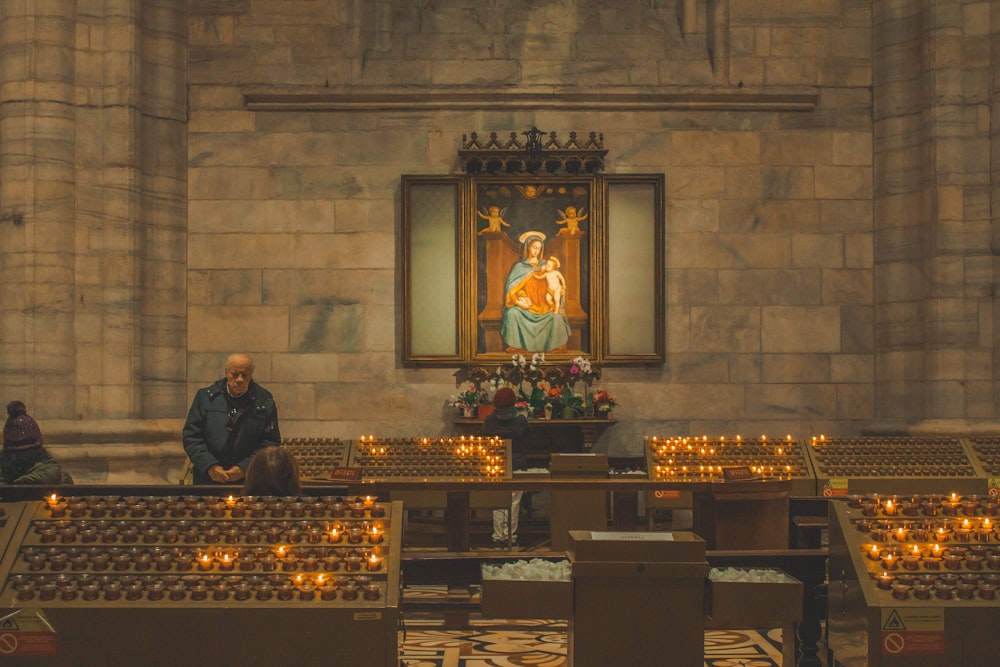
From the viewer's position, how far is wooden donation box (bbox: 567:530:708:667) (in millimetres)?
4695

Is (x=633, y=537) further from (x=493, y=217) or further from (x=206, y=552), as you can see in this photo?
(x=493, y=217)

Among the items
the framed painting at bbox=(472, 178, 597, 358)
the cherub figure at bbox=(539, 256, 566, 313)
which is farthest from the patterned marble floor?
the cherub figure at bbox=(539, 256, 566, 313)

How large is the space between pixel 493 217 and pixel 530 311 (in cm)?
114

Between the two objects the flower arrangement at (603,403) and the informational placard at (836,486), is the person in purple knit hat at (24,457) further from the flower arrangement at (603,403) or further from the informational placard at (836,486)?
the flower arrangement at (603,403)

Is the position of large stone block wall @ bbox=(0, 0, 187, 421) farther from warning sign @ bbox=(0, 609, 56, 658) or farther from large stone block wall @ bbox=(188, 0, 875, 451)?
warning sign @ bbox=(0, 609, 56, 658)

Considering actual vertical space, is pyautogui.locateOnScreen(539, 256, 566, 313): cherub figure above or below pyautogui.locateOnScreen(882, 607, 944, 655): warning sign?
above

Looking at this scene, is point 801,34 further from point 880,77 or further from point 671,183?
point 671,183

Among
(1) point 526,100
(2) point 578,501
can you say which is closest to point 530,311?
(1) point 526,100

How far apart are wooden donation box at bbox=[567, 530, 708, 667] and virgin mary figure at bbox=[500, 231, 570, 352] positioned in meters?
8.32

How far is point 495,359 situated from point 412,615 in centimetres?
538

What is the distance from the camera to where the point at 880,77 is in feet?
43.3

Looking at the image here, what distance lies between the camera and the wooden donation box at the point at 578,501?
9.18 metres

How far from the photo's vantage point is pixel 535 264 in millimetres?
13094

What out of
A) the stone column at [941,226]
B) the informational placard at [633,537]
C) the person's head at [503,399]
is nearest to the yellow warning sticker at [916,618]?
the informational placard at [633,537]
